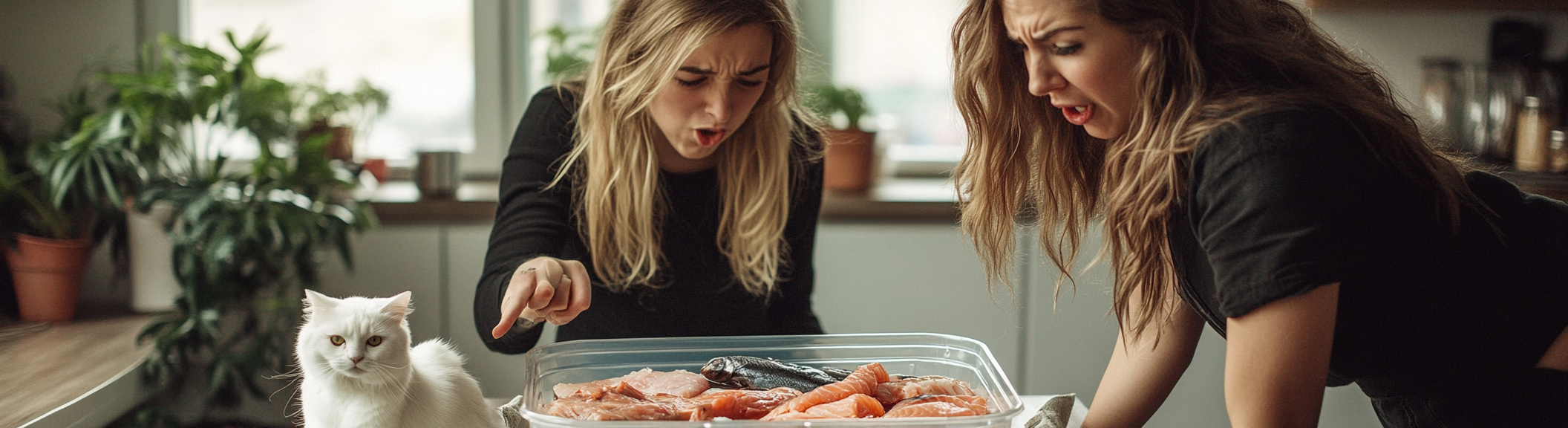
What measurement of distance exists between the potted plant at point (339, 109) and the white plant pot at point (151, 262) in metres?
0.43

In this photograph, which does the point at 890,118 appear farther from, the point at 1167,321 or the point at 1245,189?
the point at 1245,189

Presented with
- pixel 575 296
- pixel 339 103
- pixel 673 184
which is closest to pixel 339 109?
pixel 339 103

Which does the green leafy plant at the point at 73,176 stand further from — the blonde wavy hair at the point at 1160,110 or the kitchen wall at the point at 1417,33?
the kitchen wall at the point at 1417,33

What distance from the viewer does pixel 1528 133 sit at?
2453 millimetres

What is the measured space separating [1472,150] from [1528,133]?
5.2 inches

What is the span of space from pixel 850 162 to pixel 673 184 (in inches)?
41.4

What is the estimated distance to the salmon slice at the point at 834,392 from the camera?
896mm

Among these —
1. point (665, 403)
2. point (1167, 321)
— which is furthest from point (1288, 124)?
point (665, 403)

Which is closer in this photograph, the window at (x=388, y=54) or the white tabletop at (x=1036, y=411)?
the white tabletop at (x=1036, y=411)

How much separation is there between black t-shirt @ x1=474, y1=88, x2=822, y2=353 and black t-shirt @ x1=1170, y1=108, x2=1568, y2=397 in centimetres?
70

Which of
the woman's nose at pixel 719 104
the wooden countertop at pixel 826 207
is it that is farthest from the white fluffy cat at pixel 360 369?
the wooden countertop at pixel 826 207

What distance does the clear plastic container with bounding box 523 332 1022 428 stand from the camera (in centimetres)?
100

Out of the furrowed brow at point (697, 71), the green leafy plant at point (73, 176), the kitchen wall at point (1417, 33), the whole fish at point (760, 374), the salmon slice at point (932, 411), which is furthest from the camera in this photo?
the kitchen wall at point (1417, 33)

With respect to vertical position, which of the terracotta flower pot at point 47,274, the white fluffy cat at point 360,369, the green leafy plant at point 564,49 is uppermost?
the green leafy plant at point 564,49
